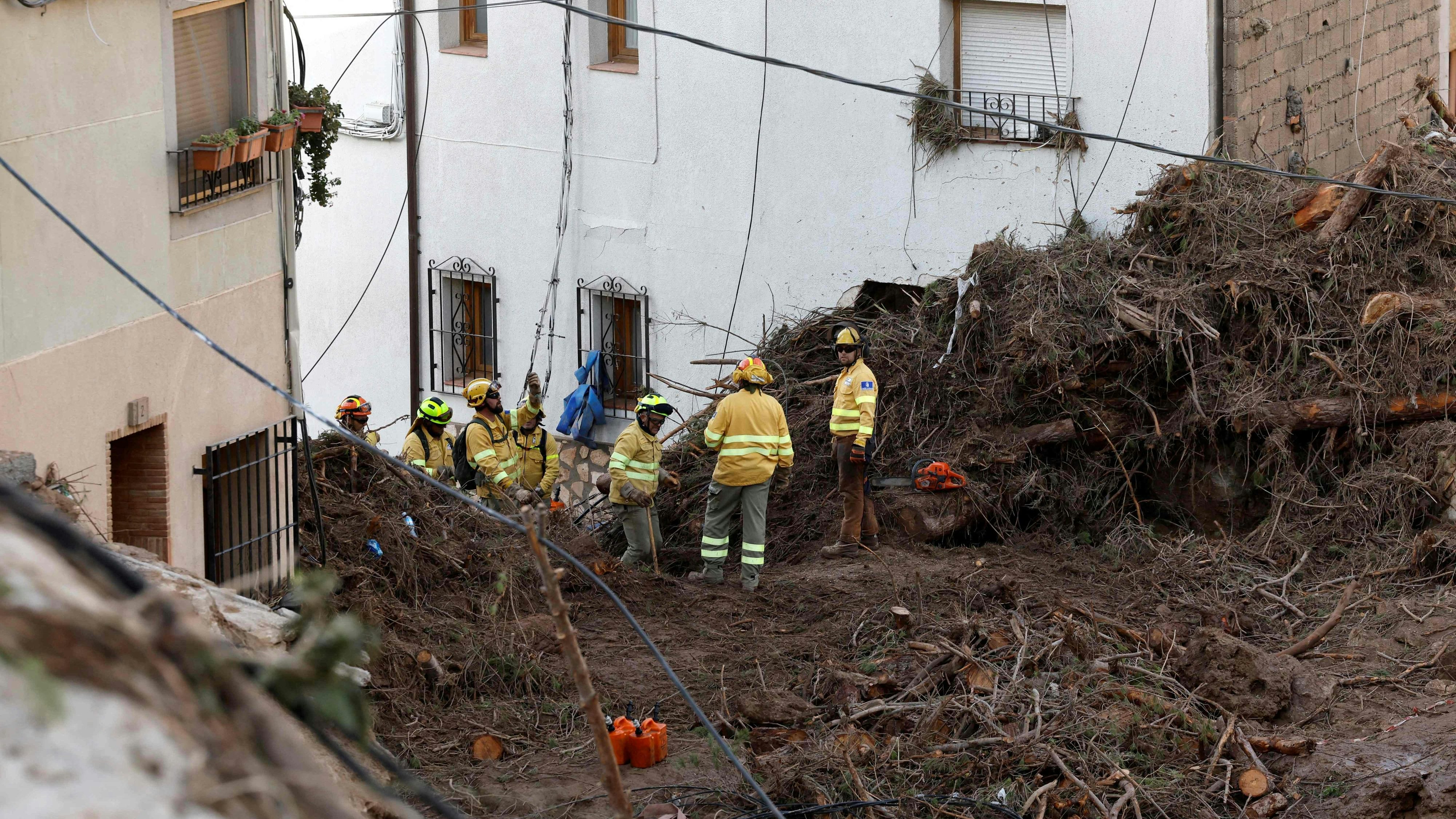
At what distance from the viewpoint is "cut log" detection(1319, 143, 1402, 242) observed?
1176cm

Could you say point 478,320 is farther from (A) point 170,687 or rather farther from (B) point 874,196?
(A) point 170,687

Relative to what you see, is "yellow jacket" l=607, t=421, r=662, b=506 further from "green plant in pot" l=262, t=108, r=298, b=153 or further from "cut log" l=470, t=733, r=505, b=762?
"cut log" l=470, t=733, r=505, b=762

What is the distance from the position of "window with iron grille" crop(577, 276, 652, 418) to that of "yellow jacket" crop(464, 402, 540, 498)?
4018 mm

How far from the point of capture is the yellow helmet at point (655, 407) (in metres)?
11.4

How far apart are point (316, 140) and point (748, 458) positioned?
393cm

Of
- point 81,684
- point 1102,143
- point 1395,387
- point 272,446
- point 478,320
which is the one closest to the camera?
point 81,684

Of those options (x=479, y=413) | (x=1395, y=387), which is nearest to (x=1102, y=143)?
(x=1395, y=387)

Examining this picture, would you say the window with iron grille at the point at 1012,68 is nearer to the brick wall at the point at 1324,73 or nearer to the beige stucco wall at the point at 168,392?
the brick wall at the point at 1324,73

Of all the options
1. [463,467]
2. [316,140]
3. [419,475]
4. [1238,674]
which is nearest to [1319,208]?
[1238,674]

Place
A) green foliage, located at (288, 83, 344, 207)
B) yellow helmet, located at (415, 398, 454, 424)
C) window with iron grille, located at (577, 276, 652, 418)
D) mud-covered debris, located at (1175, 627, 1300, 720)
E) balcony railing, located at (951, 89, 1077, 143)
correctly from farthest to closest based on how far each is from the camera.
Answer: window with iron grille, located at (577, 276, 652, 418)
balcony railing, located at (951, 89, 1077, 143)
yellow helmet, located at (415, 398, 454, 424)
green foliage, located at (288, 83, 344, 207)
mud-covered debris, located at (1175, 627, 1300, 720)

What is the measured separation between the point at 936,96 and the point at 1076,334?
146 inches

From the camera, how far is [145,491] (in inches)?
340

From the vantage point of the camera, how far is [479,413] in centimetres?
1245

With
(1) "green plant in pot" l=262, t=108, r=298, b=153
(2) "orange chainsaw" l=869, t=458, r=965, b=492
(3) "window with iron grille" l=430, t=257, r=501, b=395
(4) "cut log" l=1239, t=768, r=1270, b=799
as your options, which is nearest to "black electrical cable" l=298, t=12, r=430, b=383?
(3) "window with iron grille" l=430, t=257, r=501, b=395
